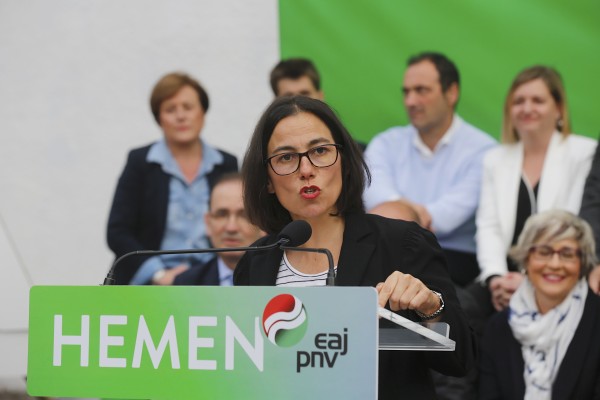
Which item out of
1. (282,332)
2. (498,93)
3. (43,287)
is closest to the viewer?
(282,332)

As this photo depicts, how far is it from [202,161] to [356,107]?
2.80 ft

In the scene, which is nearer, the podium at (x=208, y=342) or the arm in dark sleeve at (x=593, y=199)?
the podium at (x=208, y=342)

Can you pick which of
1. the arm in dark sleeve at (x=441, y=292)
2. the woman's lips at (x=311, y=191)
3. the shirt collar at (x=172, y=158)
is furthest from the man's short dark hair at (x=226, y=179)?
the arm in dark sleeve at (x=441, y=292)

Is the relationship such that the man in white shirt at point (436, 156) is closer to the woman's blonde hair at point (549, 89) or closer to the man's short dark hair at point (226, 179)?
the woman's blonde hair at point (549, 89)

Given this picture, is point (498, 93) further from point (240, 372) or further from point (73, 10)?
point (240, 372)

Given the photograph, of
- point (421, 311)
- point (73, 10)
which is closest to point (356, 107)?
point (73, 10)

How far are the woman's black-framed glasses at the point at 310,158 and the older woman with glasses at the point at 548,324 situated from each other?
183cm

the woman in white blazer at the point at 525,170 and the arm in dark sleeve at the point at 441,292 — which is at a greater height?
the woman in white blazer at the point at 525,170

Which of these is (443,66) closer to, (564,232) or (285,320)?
(564,232)

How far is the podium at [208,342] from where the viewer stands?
6.00ft

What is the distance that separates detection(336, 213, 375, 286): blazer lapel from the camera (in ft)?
7.34

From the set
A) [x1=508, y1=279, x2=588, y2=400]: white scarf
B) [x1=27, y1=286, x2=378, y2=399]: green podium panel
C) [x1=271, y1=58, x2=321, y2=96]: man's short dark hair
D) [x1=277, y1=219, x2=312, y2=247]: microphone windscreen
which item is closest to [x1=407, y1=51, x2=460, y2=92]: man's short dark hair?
[x1=271, y1=58, x2=321, y2=96]: man's short dark hair

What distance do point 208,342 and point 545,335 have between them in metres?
2.27

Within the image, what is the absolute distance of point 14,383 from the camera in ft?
Answer: 17.9
